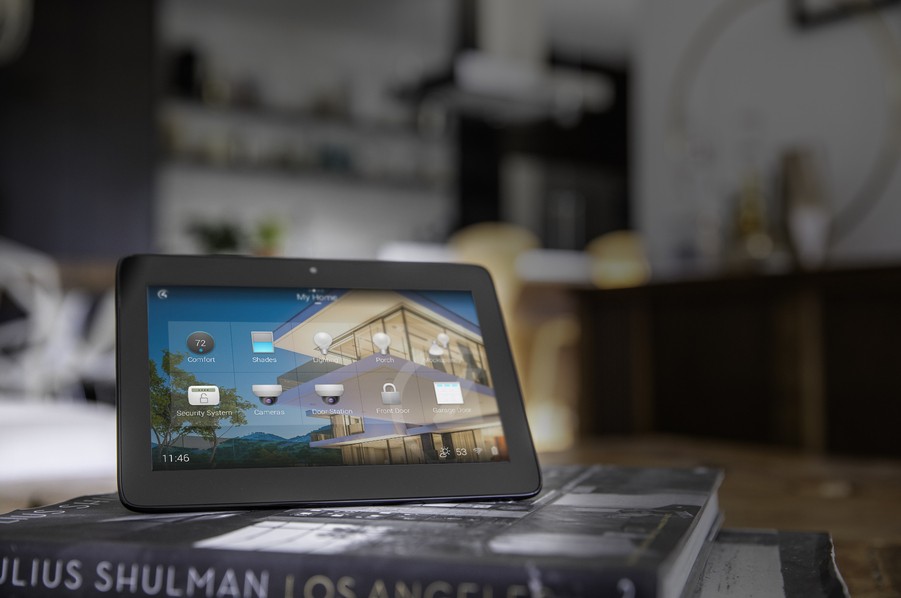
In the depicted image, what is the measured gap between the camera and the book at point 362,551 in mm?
305

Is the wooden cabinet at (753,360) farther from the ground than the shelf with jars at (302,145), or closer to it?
closer to it

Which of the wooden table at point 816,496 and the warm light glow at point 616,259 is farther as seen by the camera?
the warm light glow at point 616,259

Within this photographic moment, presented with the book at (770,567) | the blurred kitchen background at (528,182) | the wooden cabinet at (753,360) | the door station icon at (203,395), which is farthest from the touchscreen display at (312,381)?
the wooden cabinet at (753,360)

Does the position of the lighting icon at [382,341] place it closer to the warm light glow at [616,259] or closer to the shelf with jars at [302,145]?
the warm light glow at [616,259]

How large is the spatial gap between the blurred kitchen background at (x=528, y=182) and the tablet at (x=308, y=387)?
0.31 meters

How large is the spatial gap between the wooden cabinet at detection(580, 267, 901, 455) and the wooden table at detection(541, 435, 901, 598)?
23.7 inches

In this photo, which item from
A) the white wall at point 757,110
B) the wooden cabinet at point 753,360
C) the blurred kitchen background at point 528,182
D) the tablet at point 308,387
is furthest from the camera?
the white wall at point 757,110

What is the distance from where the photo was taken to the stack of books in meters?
0.31

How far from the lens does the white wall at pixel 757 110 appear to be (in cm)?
221

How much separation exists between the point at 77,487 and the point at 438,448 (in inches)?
16.0

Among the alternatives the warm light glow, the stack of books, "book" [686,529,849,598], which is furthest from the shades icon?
the warm light glow

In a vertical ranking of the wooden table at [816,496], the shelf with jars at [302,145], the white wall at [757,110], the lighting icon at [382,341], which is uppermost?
the shelf with jars at [302,145]

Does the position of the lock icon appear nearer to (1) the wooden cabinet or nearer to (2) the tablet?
(2) the tablet

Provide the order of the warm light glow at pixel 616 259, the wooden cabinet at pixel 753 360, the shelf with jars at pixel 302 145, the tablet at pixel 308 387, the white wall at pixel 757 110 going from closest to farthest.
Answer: the tablet at pixel 308 387, the wooden cabinet at pixel 753 360, the white wall at pixel 757 110, the shelf with jars at pixel 302 145, the warm light glow at pixel 616 259
